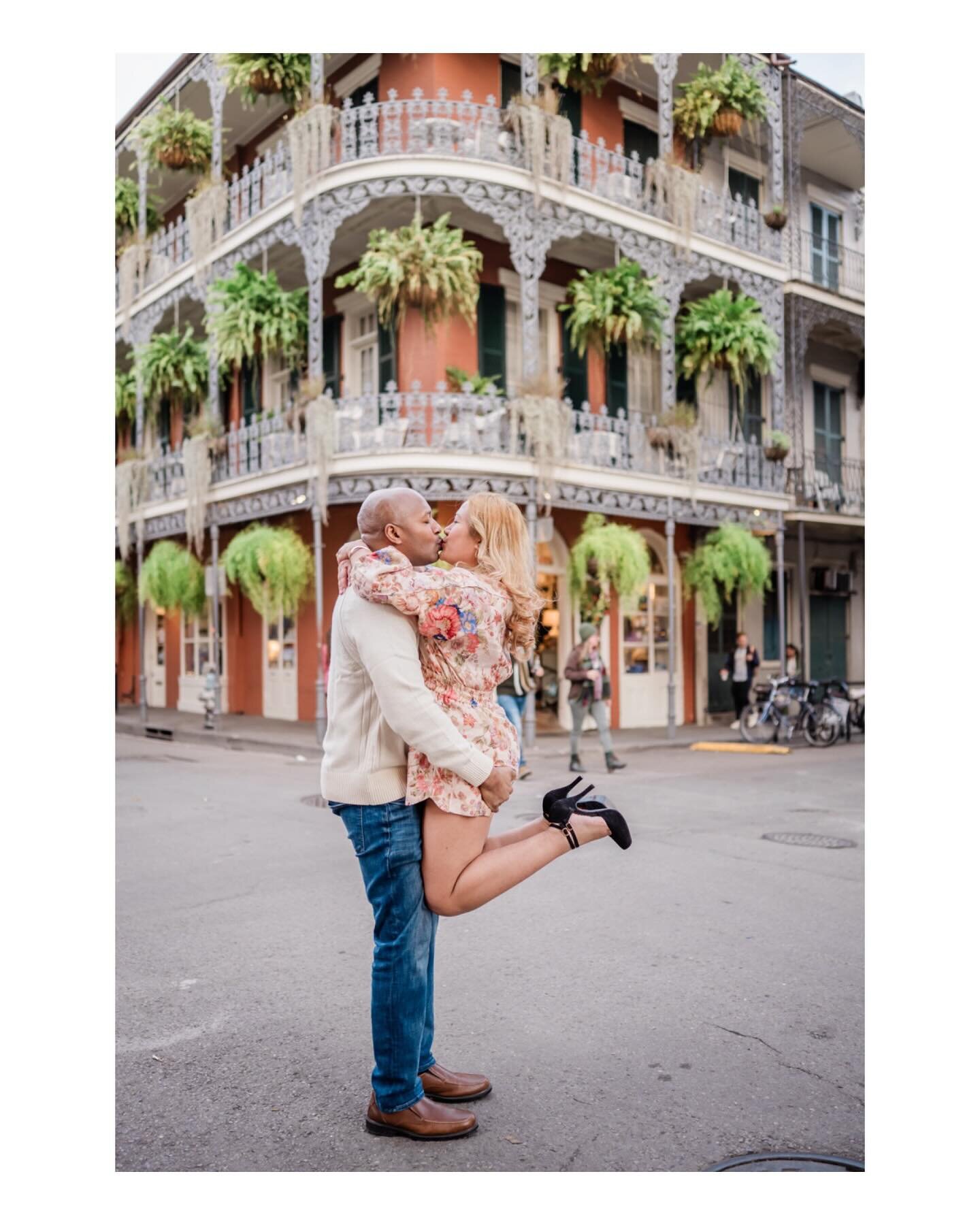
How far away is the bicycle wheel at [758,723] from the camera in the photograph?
587 inches

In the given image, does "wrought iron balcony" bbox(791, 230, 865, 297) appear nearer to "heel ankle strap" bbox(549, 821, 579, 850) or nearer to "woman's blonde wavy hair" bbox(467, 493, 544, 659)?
"woman's blonde wavy hair" bbox(467, 493, 544, 659)

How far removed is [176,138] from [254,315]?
145 inches

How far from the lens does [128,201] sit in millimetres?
17594

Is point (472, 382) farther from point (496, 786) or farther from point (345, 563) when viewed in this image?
point (496, 786)

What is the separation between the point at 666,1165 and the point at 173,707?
1887cm

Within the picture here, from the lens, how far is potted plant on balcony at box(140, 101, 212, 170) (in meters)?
15.8

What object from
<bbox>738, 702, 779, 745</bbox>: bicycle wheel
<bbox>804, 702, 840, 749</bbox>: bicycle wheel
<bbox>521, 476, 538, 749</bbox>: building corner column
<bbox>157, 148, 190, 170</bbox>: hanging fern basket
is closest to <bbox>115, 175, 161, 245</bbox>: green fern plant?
<bbox>157, 148, 190, 170</bbox>: hanging fern basket

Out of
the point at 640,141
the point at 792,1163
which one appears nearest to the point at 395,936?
the point at 792,1163

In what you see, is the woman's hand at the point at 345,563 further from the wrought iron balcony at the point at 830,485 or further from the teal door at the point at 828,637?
the teal door at the point at 828,637

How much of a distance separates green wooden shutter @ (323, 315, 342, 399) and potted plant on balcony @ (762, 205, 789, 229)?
23.9ft

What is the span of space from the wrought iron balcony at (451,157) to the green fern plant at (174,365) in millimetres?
1334

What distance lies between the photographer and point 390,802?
279 cm

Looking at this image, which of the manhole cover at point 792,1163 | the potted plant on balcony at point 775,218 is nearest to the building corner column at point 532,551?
the potted plant on balcony at point 775,218

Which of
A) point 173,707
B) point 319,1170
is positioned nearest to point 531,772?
point 319,1170
